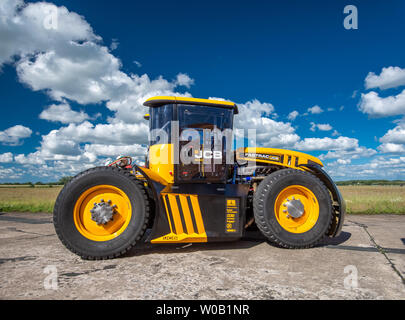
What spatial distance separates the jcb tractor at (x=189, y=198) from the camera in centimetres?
368

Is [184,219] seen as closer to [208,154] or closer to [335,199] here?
[208,154]

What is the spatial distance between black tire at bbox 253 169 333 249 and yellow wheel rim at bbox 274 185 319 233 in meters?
0.07

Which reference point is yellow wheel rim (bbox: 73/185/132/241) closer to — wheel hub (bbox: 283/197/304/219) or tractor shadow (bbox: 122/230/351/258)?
tractor shadow (bbox: 122/230/351/258)

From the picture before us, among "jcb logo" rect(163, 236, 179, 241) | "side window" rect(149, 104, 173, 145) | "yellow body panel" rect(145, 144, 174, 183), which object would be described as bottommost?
"jcb logo" rect(163, 236, 179, 241)

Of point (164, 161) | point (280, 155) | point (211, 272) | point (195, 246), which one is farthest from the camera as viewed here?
point (280, 155)

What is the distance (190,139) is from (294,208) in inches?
81.6

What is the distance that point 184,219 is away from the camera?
3969 mm

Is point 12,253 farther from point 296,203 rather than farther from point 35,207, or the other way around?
point 35,207

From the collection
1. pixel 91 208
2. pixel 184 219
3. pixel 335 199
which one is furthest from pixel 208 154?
pixel 335 199

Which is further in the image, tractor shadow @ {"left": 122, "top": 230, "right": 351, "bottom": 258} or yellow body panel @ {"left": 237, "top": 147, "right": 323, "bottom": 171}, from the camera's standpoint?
yellow body panel @ {"left": 237, "top": 147, "right": 323, "bottom": 171}

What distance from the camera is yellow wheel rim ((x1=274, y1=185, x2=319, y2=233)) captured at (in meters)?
4.37

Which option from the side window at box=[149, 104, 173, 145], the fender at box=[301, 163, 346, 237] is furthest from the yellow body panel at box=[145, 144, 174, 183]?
the fender at box=[301, 163, 346, 237]

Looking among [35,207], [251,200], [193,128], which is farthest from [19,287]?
[35,207]

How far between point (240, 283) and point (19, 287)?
Result: 2.24m
